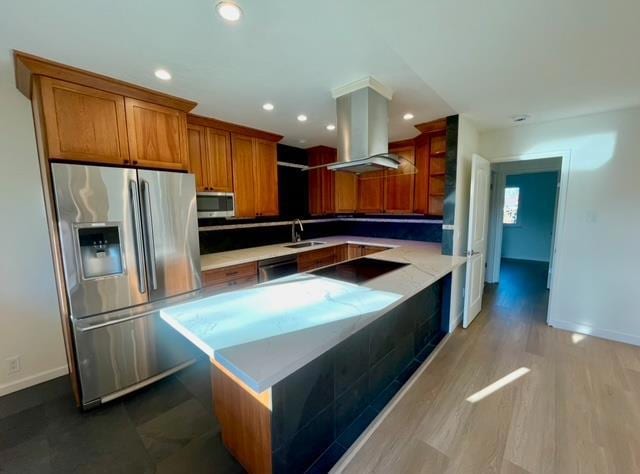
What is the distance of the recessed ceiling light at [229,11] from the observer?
121cm

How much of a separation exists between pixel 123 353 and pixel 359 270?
6.57 ft

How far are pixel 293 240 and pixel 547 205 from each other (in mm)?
6762

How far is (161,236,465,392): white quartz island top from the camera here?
0.98 meters

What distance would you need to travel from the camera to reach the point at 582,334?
3.01 metres

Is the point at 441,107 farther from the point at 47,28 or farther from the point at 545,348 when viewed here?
the point at 47,28

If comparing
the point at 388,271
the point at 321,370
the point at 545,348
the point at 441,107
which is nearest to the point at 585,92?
the point at 441,107

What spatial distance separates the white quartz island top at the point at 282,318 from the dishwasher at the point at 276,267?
3.65 ft

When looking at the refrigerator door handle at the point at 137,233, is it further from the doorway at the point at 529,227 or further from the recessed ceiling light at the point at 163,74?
the doorway at the point at 529,227

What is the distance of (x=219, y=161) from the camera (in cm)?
299

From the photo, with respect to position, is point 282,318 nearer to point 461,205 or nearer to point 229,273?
point 229,273

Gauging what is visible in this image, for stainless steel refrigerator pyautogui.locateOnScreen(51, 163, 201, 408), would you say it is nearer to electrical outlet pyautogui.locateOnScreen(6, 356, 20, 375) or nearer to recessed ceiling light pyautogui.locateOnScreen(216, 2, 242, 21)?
electrical outlet pyautogui.locateOnScreen(6, 356, 20, 375)

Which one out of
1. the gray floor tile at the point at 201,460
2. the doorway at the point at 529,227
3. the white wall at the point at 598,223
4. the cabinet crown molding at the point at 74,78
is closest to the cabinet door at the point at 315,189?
the cabinet crown molding at the point at 74,78

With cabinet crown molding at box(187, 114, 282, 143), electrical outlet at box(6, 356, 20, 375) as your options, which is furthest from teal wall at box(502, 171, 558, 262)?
electrical outlet at box(6, 356, 20, 375)

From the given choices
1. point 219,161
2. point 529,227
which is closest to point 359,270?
point 219,161
